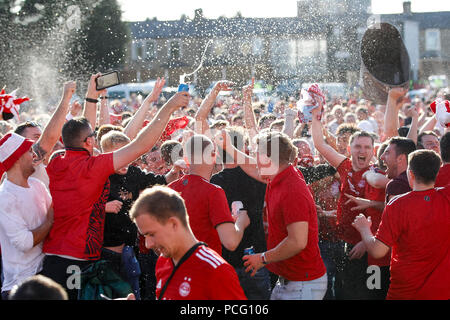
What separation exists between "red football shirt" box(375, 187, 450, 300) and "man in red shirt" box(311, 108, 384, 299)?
1.01 meters

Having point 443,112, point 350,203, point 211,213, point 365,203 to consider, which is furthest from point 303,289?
point 443,112

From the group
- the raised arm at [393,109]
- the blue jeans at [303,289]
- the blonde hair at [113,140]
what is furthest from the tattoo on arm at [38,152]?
the raised arm at [393,109]

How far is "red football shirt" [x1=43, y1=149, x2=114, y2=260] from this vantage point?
13.1 feet

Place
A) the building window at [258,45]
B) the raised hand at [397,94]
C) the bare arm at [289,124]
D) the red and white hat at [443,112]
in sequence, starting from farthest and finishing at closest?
1. the building window at [258,45]
2. the raised hand at [397,94]
3. the bare arm at [289,124]
4. the red and white hat at [443,112]

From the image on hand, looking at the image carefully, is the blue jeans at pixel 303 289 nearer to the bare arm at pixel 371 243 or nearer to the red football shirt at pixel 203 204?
the bare arm at pixel 371 243

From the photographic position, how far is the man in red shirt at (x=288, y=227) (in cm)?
383

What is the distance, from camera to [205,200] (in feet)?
13.6

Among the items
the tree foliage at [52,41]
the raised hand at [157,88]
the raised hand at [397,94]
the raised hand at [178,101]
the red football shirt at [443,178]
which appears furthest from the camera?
the tree foliage at [52,41]

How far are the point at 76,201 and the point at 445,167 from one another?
291cm

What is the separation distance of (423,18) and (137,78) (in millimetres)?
30922

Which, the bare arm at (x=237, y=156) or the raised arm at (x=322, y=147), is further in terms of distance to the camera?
the raised arm at (x=322, y=147)

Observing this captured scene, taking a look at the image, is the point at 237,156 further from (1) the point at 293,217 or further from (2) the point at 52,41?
(2) the point at 52,41

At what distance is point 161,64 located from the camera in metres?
30.0

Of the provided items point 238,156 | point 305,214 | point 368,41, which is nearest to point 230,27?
point 368,41
